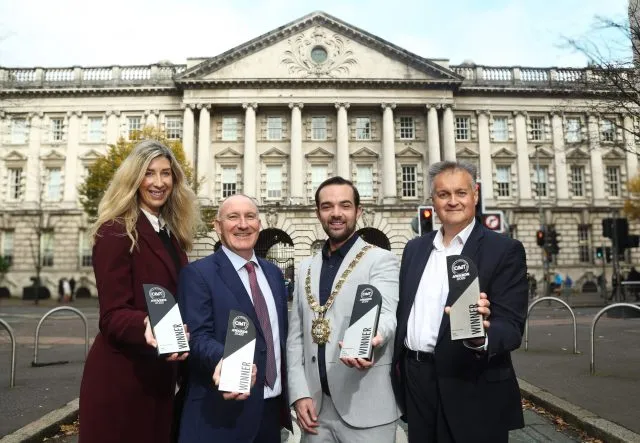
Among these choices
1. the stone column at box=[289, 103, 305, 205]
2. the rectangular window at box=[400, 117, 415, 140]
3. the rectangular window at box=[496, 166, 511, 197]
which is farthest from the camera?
the rectangular window at box=[496, 166, 511, 197]

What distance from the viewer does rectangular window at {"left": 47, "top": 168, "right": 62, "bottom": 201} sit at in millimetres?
40906

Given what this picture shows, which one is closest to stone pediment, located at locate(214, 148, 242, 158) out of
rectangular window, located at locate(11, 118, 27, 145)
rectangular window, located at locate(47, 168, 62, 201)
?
rectangular window, located at locate(47, 168, 62, 201)

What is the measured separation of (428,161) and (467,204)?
37957mm

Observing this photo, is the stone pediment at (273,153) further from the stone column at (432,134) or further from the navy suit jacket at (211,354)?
the navy suit jacket at (211,354)

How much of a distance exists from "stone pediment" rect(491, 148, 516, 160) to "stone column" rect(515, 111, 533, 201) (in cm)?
49

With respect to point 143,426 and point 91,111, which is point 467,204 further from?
point 91,111

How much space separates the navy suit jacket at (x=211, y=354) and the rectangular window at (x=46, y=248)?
42133 millimetres

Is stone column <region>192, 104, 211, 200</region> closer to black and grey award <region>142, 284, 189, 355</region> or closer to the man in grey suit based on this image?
the man in grey suit

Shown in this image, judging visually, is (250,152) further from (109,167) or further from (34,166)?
(34,166)

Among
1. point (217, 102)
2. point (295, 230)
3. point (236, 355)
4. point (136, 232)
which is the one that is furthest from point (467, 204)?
point (217, 102)

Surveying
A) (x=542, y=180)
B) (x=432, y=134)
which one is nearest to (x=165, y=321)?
(x=432, y=134)

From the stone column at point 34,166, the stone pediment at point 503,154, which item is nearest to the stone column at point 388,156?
the stone pediment at point 503,154

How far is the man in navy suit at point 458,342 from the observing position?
295 cm

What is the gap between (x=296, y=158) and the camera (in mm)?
38688
